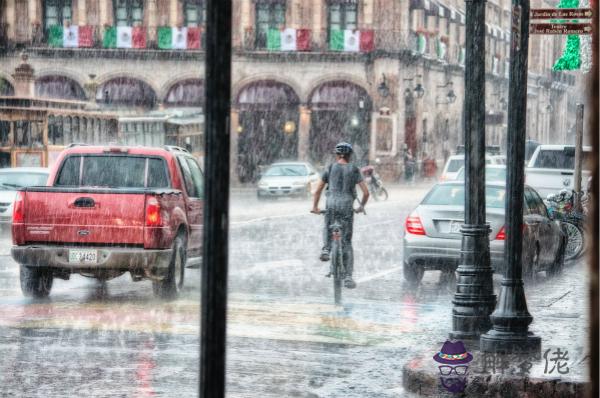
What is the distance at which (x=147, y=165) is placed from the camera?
45.7 feet

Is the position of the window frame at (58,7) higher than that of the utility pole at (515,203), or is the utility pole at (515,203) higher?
the window frame at (58,7)

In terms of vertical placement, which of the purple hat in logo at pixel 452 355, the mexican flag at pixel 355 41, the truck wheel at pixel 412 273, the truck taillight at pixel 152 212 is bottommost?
the truck wheel at pixel 412 273

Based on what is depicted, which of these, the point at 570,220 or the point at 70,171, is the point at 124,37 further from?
the point at 70,171

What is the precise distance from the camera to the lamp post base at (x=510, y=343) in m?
9.07

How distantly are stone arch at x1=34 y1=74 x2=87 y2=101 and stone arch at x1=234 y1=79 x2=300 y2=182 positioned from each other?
736 cm

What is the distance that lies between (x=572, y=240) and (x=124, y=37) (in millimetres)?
38152

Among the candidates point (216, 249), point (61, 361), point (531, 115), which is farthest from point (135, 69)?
point (216, 249)

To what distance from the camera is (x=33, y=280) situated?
43.2ft

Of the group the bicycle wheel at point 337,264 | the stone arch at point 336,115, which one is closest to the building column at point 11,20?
the stone arch at point 336,115

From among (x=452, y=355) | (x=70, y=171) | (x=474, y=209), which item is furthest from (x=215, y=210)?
(x=70, y=171)

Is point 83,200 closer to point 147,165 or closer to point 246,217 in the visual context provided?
point 147,165

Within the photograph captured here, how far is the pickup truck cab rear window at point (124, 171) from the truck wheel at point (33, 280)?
123 centimetres

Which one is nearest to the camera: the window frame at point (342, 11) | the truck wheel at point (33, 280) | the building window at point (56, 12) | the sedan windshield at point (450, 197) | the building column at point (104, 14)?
the truck wheel at point (33, 280)

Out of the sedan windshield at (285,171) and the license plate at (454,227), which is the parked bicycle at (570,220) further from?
the sedan windshield at (285,171)
